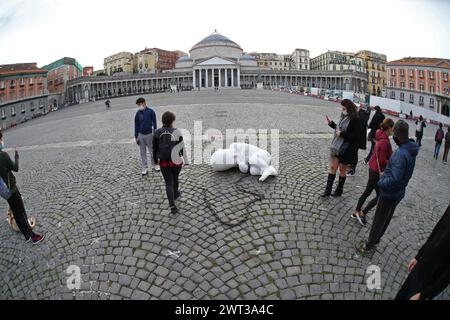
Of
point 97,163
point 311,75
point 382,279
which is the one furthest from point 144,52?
point 382,279

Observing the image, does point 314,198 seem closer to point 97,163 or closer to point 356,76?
point 97,163

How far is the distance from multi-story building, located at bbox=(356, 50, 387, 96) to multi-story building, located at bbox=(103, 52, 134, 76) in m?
105

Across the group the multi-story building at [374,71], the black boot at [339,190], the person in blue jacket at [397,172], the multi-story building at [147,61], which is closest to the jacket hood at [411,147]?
the person in blue jacket at [397,172]

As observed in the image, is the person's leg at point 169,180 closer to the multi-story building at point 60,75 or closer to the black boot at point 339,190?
the black boot at point 339,190

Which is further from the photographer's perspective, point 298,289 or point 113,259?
point 113,259

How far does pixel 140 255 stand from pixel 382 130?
4.78 metres

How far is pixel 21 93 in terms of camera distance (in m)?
50.3

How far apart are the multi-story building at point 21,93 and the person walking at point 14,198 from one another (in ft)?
156

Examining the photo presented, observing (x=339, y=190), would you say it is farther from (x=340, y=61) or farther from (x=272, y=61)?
(x=272, y=61)

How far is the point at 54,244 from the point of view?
441 cm

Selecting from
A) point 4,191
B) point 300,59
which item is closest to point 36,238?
point 4,191

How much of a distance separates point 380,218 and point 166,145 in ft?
12.4
